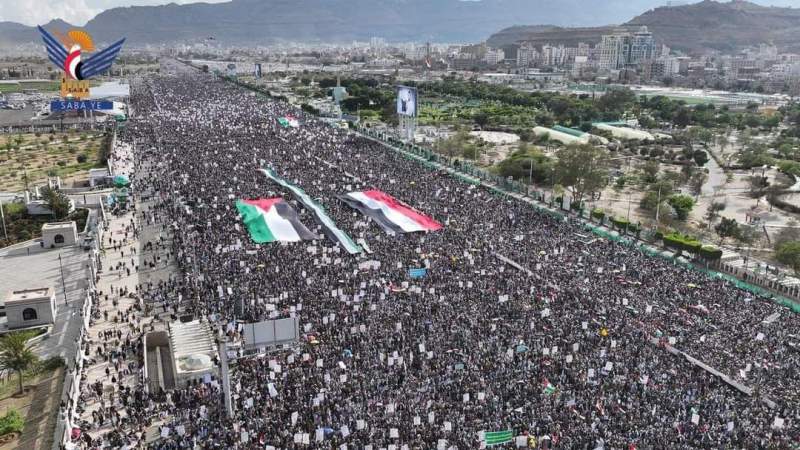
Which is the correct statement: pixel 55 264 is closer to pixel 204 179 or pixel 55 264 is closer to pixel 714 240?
pixel 204 179

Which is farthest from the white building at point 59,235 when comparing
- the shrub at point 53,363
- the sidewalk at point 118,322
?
the shrub at point 53,363

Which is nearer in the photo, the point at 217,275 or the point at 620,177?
the point at 217,275

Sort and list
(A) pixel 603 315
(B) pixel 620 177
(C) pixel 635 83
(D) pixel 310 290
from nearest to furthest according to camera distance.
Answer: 1. (A) pixel 603 315
2. (D) pixel 310 290
3. (B) pixel 620 177
4. (C) pixel 635 83

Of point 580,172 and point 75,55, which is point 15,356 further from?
point 75,55

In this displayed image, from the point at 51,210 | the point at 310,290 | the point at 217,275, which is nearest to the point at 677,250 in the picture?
the point at 310,290

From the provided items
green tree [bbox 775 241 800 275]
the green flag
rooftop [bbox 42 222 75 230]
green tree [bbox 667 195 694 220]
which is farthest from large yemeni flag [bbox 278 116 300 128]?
the green flag

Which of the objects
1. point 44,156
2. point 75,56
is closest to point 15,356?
point 44,156

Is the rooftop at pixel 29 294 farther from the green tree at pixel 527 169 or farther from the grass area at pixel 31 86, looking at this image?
the grass area at pixel 31 86
